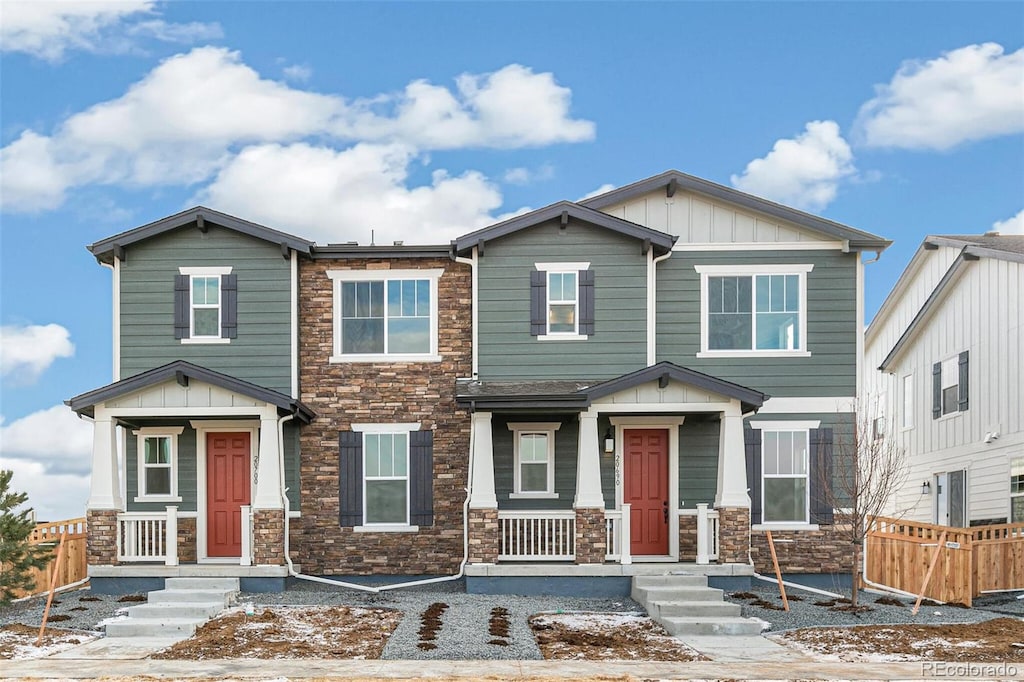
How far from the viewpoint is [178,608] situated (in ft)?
54.2

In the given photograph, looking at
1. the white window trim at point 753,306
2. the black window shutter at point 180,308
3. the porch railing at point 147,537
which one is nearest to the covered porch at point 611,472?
the white window trim at point 753,306

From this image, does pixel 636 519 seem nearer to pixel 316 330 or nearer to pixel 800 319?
pixel 800 319

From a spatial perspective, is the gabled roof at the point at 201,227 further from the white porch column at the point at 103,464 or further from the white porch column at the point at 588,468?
the white porch column at the point at 588,468

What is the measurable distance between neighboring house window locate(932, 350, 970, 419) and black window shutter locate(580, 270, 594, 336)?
32.7 ft

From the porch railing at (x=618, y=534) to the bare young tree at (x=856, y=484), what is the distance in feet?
11.7

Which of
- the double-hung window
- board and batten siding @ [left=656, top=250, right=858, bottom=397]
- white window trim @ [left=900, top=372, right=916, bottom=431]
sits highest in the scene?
board and batten siding @ [left=656, top=250, right=858, bottom=397]

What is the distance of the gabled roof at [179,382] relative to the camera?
61.4ft

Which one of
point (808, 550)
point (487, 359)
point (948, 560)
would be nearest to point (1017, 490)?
point (948, 560)

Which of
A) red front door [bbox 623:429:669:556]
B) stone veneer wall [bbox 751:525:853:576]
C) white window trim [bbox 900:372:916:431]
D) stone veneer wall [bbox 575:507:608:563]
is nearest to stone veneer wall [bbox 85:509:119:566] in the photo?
stone veneer wall [bbox 575:507:608:563]

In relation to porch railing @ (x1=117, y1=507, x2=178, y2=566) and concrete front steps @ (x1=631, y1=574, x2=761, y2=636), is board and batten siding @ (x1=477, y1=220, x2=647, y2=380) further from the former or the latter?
porch railing @ (x1=117, y1=507, x2=178, y2=566)

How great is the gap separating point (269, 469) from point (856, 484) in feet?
31.8

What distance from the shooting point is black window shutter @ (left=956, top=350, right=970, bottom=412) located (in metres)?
25.0

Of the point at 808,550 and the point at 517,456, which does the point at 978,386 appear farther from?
the point at 517,456

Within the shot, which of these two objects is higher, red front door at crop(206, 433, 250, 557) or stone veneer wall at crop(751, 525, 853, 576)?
red front door at crop(206, 433, 250, 557)
